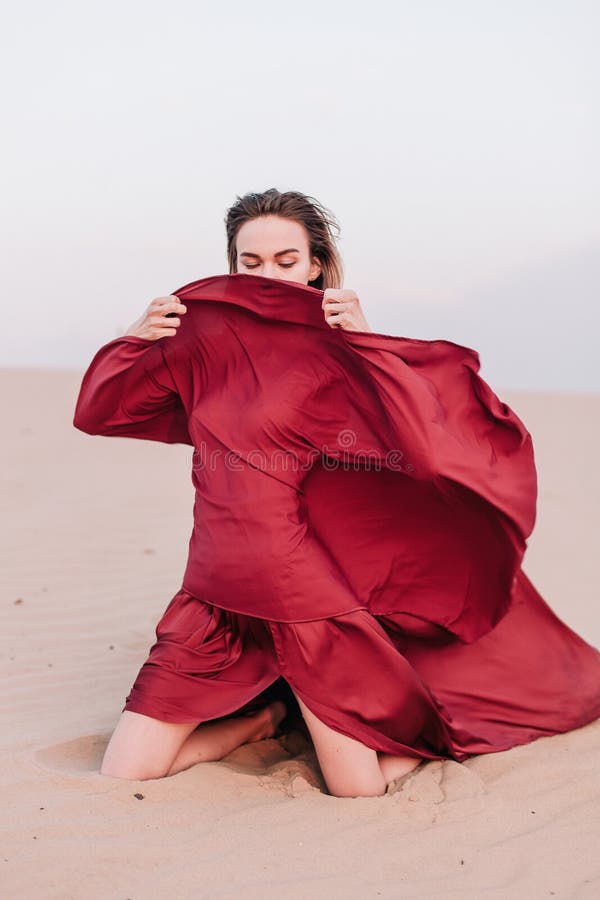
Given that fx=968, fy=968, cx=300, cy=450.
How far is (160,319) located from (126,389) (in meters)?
0.29

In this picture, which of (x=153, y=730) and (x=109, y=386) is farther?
(x=109, y=386)

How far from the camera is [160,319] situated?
122 inches

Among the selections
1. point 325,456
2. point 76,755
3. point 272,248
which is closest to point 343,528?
point 325,456

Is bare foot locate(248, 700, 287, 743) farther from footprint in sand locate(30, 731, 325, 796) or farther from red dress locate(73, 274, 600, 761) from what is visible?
red dress locate(73, 274, 600, 761)

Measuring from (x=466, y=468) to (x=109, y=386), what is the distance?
3.94ft

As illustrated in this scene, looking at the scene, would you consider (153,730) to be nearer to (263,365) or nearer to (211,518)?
(211,518)

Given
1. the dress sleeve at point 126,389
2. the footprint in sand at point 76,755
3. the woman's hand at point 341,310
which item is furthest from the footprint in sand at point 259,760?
A: the woman's hand at point 341,310

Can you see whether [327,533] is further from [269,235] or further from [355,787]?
[269,235]

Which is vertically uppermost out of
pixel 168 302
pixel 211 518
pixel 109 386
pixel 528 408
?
pixel 168 302

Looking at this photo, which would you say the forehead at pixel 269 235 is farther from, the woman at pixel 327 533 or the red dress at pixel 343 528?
the red dress at pixel 343 528

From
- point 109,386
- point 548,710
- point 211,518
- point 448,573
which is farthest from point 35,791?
point 548,710

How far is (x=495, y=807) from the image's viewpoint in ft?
9.07

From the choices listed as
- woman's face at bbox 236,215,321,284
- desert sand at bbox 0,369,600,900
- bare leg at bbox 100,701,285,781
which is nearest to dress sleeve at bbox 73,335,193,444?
woman's face at bbox 236,215,321,284

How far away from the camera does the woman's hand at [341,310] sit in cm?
288
